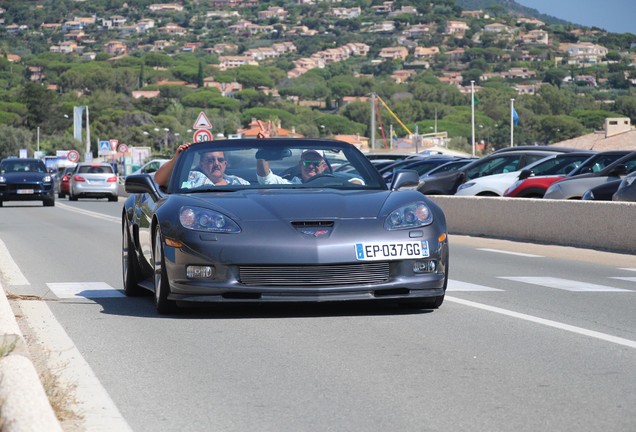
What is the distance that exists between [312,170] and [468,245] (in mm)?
10291

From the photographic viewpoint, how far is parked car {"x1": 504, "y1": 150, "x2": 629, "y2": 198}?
23906mm

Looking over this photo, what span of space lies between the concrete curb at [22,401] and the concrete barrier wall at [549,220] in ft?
44.3

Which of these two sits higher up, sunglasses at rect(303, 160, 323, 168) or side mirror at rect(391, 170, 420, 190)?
sunglasses at rect(303, 160, 323, 168)

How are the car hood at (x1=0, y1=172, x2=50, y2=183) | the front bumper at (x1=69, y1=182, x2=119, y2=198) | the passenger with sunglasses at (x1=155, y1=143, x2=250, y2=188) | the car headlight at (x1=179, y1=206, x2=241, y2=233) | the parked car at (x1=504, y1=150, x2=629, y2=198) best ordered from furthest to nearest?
the front bumper at (x1=69, y1=182, x2=119, y2=198) < the car hood at (x1=0, y1=172, x2=50, y2=183) < the parked car at (x1=504, y1=150, x2=629, y2=198) < the passenger with sunglasses at (x1=155, y1=143, x2=250, y2=188) < the car headlight at (x1=179, y1=206, x2=241, y2=233)

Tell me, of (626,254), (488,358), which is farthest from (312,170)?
(626,254)

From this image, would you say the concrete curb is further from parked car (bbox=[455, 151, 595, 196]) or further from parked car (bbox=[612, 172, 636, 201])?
parked car (bbox=[455, 151, 595, 196])

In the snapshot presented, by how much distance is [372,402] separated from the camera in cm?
626

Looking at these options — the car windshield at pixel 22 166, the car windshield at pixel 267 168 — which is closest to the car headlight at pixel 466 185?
the car windshield at pixel 267 168

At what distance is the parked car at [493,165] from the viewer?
27672mm

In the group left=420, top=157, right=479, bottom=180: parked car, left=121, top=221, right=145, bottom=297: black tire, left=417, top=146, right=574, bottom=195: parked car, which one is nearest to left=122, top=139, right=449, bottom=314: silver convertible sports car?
left=121, top=221, right=145, bottom=297: black tire

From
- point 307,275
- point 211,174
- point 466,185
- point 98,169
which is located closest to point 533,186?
→ point 466,185

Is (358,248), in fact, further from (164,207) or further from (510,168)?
(510,168)

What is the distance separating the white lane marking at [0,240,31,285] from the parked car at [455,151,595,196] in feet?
35.2

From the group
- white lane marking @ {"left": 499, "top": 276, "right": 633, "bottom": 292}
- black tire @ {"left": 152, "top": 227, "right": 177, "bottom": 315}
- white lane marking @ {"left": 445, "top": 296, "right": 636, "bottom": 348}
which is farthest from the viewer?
white lane marking @ {"left": 499, "top": 276, "right": 633, "bottom": 292}
